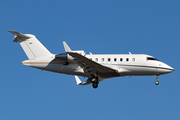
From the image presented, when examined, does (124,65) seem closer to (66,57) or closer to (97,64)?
(97,64)

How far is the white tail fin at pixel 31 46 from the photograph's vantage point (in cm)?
2684

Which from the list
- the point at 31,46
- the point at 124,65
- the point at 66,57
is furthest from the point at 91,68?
the point at 31,46

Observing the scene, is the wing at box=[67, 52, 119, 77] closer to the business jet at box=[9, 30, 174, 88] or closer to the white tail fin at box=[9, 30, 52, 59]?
the business jet at box=[9, 30, 174, 88]

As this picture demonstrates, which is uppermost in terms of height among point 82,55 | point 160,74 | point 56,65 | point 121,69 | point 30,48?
point 30,48

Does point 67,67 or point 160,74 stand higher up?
point 67,67

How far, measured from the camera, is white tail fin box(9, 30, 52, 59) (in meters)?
26.8

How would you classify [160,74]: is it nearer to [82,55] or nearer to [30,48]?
[82,55]

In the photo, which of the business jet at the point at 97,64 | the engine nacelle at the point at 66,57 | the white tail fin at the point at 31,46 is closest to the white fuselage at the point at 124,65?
the business jet at the point at 97,64

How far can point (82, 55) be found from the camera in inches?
894

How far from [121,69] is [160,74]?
3935mm

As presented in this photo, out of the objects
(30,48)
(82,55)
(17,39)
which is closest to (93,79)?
(82,55)

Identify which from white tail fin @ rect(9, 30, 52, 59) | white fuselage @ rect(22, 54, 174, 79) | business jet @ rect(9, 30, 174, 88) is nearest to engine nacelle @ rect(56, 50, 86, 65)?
business jet @ rect(9, 30, 174, 88)

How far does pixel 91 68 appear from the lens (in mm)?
25016

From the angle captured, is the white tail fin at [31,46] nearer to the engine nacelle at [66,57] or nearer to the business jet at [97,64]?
the business jet at [97,64]
